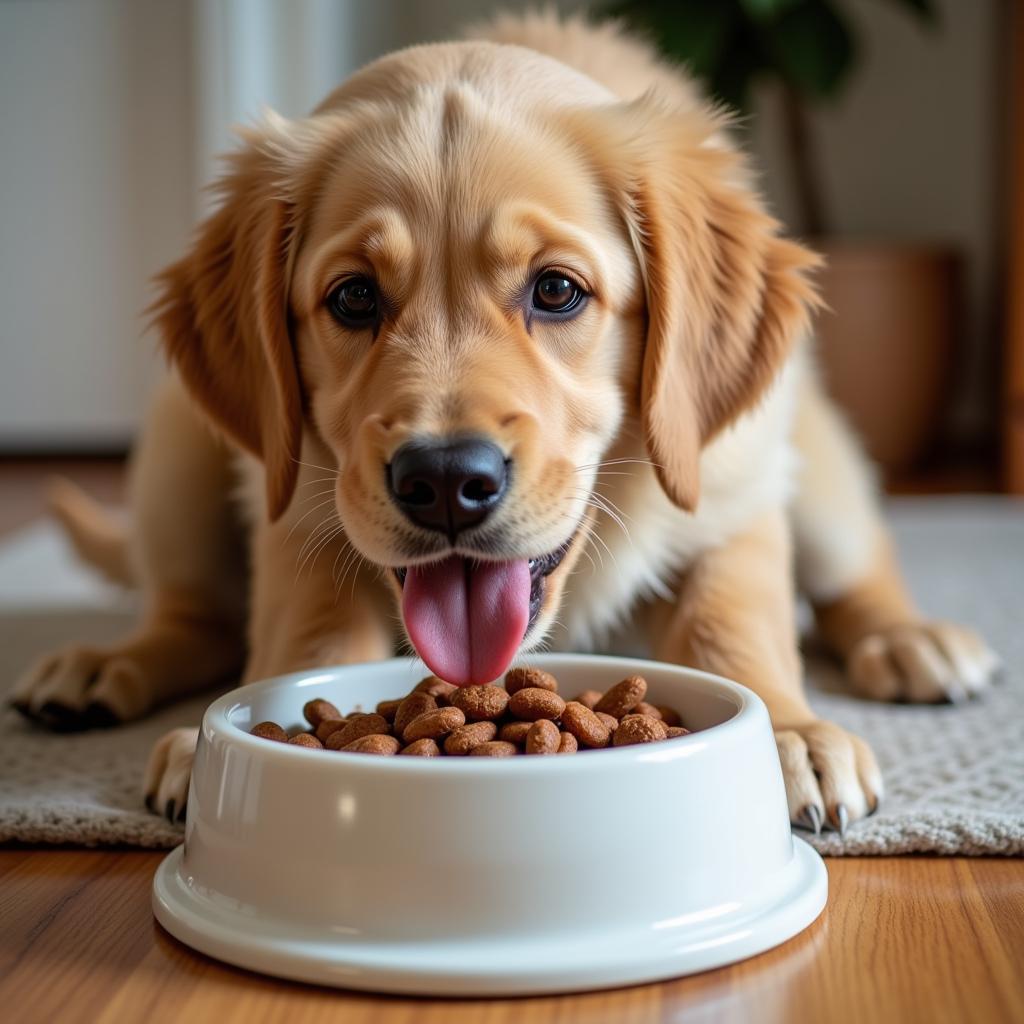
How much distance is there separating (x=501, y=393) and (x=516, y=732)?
306 mm

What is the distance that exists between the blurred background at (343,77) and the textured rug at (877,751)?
6.46 feet

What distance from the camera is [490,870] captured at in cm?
100

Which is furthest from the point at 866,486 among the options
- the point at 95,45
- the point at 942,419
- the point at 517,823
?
the point at 95,45

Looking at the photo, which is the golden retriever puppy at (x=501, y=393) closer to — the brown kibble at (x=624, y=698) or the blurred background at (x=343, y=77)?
the brown kibble at (x=624, y=698)

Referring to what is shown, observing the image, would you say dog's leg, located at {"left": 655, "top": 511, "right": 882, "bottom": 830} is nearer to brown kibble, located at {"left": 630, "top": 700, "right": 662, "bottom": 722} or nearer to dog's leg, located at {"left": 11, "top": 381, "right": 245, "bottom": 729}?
brown kibble, located at {"left": 630, "top": 700, "right": 662, "bottom": 722}

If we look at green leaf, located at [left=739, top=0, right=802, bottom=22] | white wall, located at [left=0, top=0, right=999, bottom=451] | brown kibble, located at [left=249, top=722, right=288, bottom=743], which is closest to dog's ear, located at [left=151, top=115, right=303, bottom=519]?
brown kibble, located at [left=249, top=722, right=288, bottom=743]

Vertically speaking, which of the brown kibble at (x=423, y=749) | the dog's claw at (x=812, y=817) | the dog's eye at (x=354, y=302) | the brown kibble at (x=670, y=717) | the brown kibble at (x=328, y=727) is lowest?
the dog's claw at (x=812, y=817)

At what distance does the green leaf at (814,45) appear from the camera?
4281 millimetres

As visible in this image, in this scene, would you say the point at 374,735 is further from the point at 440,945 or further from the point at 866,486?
the point at 866,486

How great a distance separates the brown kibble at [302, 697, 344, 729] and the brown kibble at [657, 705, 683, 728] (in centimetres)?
30

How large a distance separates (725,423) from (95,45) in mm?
4122

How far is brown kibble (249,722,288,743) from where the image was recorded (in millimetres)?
1193

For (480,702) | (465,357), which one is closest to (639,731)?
(480,702)

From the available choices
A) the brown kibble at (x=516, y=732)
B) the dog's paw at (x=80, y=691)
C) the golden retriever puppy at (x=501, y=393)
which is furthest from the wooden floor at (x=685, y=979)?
the dog's paw at (x=80, y=691)
